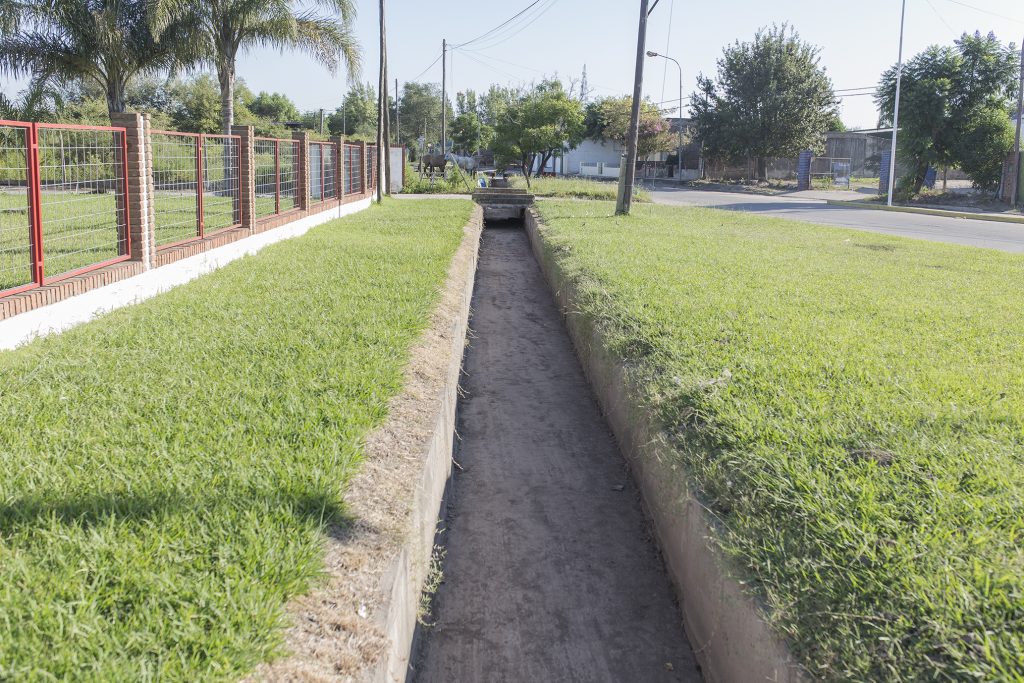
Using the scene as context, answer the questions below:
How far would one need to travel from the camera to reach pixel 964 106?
34094 mm

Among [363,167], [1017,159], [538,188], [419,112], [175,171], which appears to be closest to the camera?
[175,171]

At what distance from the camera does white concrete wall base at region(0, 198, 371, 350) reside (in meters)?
6.36

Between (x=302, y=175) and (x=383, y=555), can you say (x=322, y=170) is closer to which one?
(x=302, y=175)

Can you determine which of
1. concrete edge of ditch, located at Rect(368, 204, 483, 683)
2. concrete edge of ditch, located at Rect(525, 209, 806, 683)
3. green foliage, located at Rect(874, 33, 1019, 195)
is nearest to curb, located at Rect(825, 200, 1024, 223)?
green foliage, located at Rect(874, 33, 1019, 195)

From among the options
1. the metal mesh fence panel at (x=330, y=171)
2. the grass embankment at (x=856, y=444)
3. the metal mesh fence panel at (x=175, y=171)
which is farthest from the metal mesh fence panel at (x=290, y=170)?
the grass embankment at (x=856, y=444)

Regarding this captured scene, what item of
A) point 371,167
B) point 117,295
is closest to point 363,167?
point 371,167

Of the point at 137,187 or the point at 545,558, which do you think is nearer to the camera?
the point at 545,558

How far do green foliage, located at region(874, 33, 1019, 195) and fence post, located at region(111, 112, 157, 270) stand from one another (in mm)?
33355

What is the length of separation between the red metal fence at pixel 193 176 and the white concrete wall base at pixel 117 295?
39cm

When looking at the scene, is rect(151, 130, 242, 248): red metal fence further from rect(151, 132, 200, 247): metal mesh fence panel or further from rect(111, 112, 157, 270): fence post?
rect(111, 112, 157, 270): fence post

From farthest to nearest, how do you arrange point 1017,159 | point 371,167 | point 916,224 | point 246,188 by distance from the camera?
point 1017,159
point 371,167
point 916,224
point 246,188

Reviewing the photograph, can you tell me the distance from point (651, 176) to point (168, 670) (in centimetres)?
5883

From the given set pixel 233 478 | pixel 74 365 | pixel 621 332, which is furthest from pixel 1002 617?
pixel 74 365

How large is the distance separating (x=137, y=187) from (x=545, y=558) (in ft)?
20.1
